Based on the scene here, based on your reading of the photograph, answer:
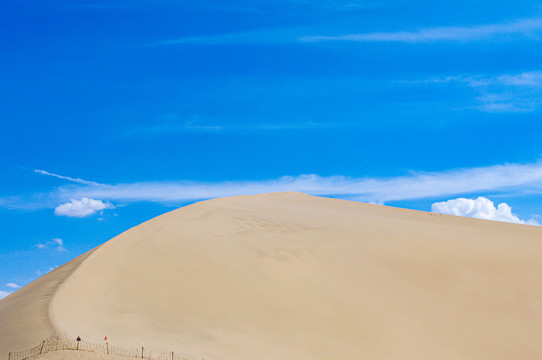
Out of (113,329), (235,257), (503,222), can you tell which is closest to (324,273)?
(235,257)

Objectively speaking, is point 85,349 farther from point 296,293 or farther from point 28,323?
point 296,293

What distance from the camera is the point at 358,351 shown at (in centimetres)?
2072

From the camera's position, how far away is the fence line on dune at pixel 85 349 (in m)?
16.7

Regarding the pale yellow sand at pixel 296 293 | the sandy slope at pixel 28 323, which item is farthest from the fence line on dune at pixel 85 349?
the pale yellow sand at pixel 296 293

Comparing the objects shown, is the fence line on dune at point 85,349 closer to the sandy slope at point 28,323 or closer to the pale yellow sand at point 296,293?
the sandy slope at point 28,323

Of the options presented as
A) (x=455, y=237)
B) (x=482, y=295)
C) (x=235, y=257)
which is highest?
(x=455, y=237)

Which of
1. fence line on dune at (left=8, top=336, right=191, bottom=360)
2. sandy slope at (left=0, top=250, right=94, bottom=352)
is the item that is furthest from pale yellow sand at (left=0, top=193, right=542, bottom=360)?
fence line on dune at (left=8, top=336, right=191, bottom=360)

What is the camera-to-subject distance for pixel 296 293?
24.1m

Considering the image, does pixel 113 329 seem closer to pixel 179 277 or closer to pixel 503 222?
pixel 179 277

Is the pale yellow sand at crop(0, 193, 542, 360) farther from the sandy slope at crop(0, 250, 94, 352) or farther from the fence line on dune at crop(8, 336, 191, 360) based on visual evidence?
the fence line on dune at crop(8, 336, 191, 360)

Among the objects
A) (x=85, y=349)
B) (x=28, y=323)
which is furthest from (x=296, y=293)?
(x=28, y=323)

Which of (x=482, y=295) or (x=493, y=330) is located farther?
(x=482, y=295)

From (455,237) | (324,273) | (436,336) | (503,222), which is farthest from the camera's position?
(503,222)

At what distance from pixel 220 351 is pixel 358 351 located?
5.38m
